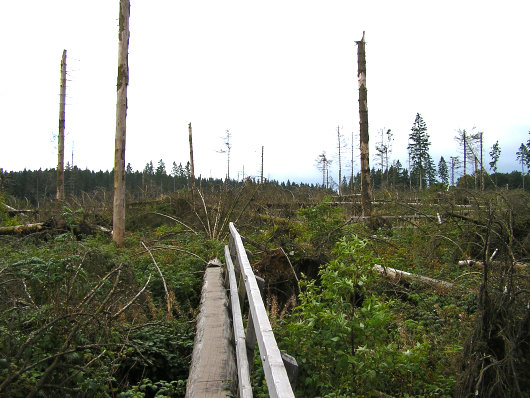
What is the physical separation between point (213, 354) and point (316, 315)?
104 centimetres

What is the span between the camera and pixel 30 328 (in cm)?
398

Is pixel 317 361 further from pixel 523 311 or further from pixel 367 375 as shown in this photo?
pixel 523 311

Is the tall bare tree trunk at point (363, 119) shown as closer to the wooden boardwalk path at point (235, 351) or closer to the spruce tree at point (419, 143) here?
the wooden boardwalk path at point (235, 351)

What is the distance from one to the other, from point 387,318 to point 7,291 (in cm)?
432

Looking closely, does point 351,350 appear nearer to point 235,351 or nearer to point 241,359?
point 235,351

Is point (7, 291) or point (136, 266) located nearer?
point (7, 291)

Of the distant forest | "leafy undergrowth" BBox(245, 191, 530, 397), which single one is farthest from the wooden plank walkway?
the distant forest

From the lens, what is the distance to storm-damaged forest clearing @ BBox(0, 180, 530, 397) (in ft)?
10.2

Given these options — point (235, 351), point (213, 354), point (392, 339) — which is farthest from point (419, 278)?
point (213, 354)

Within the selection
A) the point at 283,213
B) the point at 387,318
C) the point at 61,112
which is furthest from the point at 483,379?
the point at 61,112

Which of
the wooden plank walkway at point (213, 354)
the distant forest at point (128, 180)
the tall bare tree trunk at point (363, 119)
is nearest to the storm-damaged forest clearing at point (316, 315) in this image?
the wooden plank walkway at point (213, 354)

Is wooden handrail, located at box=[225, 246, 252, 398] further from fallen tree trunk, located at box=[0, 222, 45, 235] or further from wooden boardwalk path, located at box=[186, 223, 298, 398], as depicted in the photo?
fallen tree trunk, located at box=[0, 222, 45, 235]

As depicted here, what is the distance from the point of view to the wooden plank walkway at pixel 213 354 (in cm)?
301

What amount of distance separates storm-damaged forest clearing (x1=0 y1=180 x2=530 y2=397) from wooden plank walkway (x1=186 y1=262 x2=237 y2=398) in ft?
1.07
